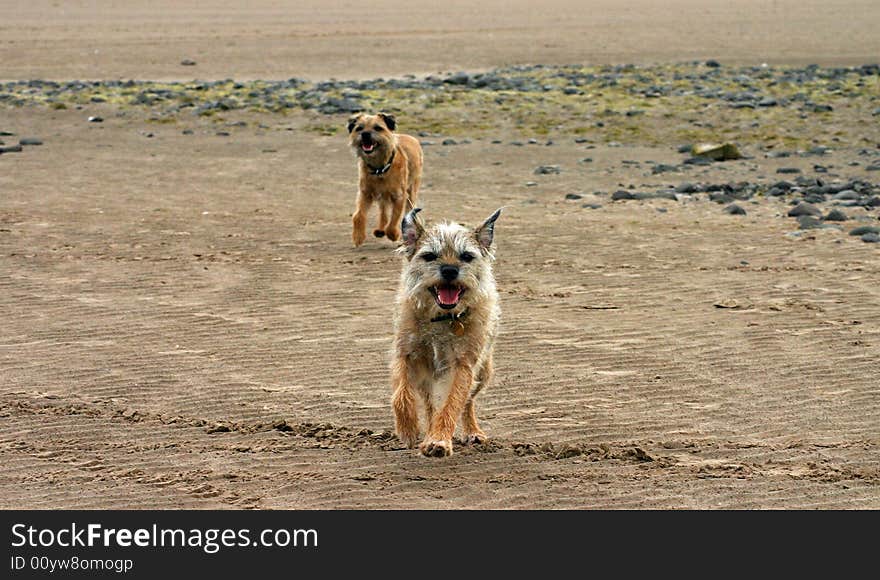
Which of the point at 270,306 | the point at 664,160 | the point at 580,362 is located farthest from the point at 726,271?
the point at 664,160

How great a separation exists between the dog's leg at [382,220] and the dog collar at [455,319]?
745 centimetres

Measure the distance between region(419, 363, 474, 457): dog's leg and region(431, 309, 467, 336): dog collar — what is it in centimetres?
20

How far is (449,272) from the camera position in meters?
7.48

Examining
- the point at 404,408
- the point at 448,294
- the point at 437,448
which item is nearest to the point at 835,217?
the point at 448,294

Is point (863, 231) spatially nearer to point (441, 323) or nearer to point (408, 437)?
point (441, 323)

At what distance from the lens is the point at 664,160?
836 inches

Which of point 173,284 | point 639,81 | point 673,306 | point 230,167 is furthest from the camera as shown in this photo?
point 639,81

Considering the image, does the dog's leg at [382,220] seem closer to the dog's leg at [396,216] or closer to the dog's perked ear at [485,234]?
the dog's leg at [396,216]

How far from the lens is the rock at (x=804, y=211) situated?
1603 centimetres

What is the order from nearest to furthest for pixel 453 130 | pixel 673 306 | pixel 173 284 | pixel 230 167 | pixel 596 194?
pixel 673 306 < pixel 173 284 < pixel 596 194 < pixel 230 167 < pixel 453 130

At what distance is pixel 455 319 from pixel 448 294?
21cm

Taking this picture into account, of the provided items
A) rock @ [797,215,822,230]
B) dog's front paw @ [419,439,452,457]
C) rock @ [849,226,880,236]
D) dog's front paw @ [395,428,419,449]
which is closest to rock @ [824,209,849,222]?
rock @ [797,215,822,230]

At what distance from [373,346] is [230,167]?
10.4 m

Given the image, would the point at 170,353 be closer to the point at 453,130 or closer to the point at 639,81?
the point at 453,130
